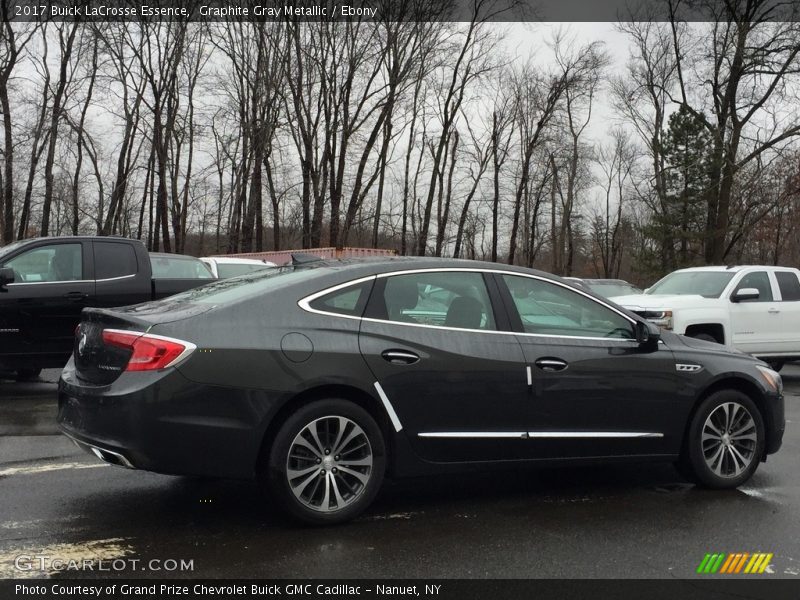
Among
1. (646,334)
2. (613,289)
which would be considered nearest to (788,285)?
(613,289)

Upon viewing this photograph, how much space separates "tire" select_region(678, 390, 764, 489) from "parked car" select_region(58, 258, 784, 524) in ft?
0.03

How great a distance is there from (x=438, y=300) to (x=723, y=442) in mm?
2417

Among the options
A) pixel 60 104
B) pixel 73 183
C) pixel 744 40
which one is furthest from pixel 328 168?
pixel 744 40

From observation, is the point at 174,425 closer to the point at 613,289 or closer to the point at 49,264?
the point at 49,264

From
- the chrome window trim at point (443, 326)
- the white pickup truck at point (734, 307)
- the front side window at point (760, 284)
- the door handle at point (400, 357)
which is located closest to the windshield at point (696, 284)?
the white pickup truck at point (734, 307)

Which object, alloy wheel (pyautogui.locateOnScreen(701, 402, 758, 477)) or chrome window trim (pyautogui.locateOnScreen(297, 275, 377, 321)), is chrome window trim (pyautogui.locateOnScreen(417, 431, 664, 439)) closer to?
alloy wheel (pyautogui.locateOnScreen(701, 402, 758, 477))

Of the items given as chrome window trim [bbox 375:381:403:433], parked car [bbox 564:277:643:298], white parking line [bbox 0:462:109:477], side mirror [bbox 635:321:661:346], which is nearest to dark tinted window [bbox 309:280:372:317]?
chrome window trim [bbox 375:381:403:433]

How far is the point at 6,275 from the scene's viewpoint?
9.09m

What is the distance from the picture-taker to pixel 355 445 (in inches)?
181

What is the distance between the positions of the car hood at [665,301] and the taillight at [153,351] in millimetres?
9003

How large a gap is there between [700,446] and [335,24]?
32246mm

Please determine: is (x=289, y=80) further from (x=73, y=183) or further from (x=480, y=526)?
(x=480, y=526)

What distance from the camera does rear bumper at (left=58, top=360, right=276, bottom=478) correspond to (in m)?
4.18

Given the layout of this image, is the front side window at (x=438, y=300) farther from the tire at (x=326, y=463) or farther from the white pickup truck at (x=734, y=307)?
the white pickup truck at (x=734, y=307)
